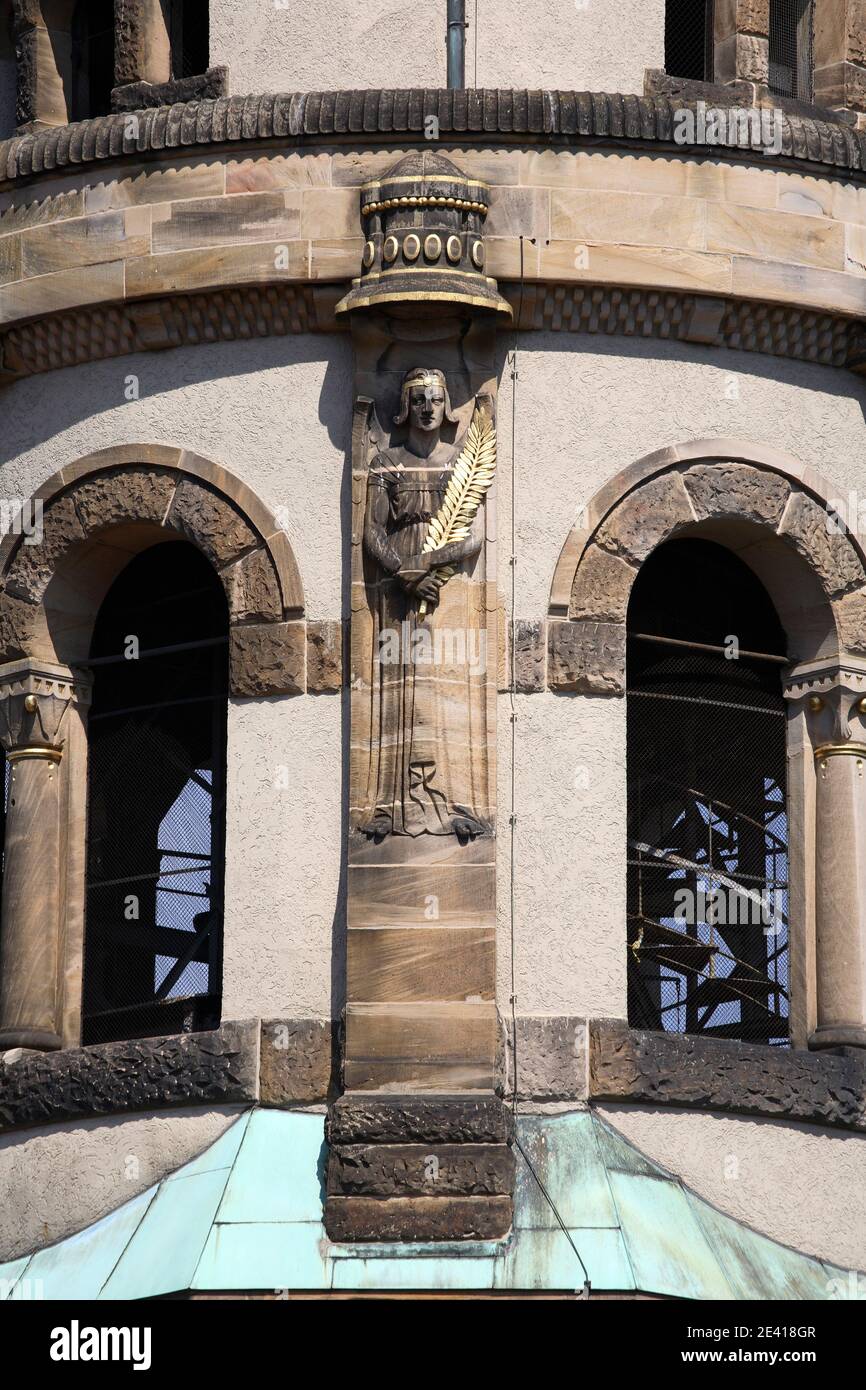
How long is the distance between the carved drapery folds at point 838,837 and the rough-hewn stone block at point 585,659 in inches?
59.8

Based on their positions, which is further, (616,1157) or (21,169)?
(21,169)

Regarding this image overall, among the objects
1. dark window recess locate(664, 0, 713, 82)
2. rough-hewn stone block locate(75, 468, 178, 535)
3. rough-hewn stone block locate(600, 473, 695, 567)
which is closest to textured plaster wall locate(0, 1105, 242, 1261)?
rough-hewn stone block locate(75, 468, 178, 535)

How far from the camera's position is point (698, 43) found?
2702cm

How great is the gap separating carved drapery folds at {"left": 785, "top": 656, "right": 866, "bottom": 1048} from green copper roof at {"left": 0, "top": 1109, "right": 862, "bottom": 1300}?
1.72m

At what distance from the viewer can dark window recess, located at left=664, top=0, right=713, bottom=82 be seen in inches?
1061

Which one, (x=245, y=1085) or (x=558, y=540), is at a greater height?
(x=558, y=540)

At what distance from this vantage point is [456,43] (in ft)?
86.3

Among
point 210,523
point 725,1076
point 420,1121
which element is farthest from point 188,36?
point 725,1076

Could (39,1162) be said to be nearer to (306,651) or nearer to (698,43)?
(306,651)

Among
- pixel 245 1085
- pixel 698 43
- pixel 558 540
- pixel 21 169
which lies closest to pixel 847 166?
pixel 698 43

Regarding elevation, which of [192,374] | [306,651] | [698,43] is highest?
[698,43]

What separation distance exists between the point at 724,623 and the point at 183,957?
407cm

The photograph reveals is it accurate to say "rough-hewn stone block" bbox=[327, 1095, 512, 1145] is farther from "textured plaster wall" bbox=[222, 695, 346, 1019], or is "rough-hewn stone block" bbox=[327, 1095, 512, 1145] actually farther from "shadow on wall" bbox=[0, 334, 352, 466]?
"shadow on wall" bbox=[0, 334, 352, 466]

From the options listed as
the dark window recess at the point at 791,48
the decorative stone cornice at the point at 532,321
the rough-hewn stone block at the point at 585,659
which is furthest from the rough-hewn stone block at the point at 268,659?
the dark window recess at the point at 791,48
